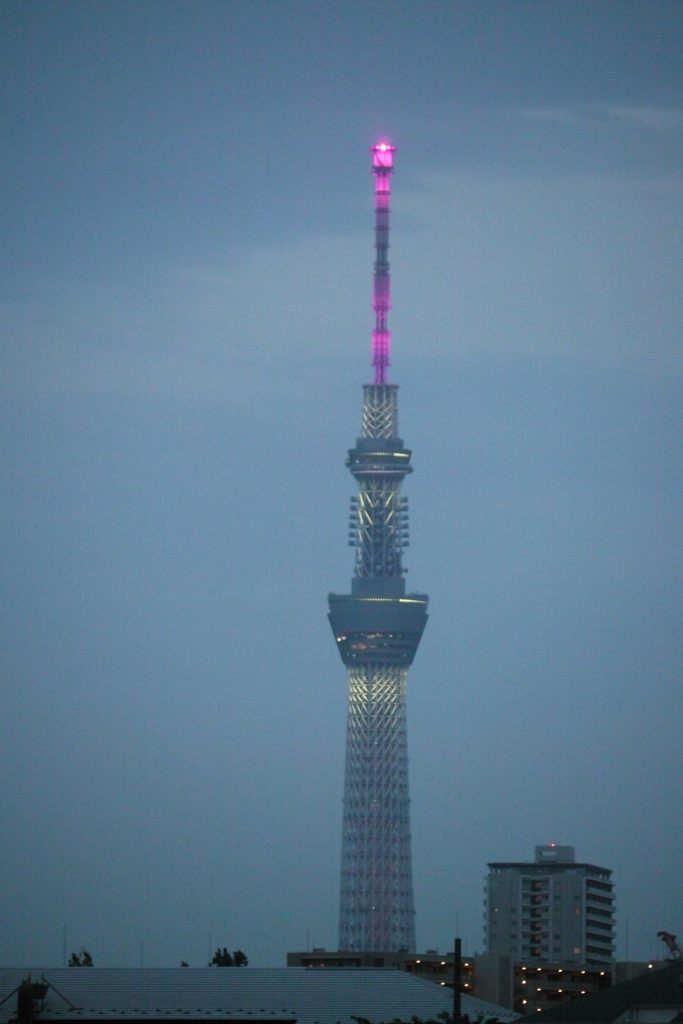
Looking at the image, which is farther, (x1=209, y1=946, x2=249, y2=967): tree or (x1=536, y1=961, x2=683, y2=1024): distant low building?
(x1=209, y1=946, x2=249, y2=967): tree

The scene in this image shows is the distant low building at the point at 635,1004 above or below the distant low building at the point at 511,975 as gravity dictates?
below

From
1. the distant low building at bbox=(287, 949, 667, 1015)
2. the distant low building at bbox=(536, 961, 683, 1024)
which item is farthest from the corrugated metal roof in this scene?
the distant low building at bbox=(287, 949, 667, 1015)

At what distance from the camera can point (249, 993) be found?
89.8m

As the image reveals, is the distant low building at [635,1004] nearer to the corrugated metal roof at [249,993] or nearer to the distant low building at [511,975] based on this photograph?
the corrugated metal roof at [249,993]

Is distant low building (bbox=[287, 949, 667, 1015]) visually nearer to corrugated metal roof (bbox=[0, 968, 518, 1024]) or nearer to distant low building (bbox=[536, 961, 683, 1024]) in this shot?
corrugated metal roof (bbox=[0, 968, 518, 1024])

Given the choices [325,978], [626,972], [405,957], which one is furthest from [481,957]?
[325,978]

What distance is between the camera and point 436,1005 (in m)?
87.3

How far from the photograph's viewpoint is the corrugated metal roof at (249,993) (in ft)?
283

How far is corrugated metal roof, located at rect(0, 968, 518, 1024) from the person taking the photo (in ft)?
283

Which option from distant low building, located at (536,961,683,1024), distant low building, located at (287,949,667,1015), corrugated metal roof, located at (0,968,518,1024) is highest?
distant low building, located at (287,949,667,1015)

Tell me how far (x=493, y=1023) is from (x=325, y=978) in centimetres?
1895

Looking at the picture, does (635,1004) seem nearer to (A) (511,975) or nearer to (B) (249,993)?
(B) (249,993)

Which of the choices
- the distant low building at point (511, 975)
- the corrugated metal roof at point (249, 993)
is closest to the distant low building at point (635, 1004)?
the corrugated metal roof at point (249, 993)

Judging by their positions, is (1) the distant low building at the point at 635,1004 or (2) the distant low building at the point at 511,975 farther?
(2) the distant low building at the point at 511,975
